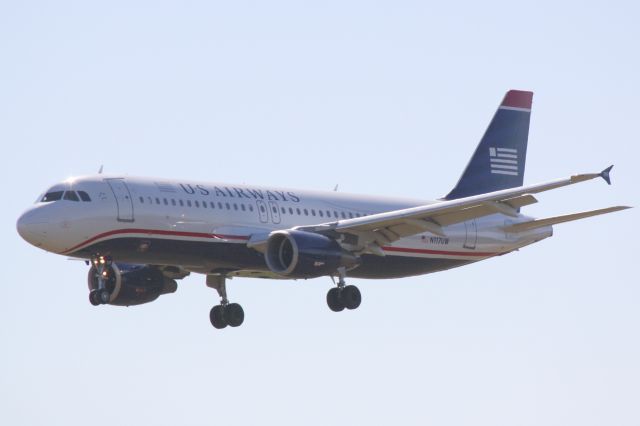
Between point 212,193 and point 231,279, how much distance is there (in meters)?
5.88

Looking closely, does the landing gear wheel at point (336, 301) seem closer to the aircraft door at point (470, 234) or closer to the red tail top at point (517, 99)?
the aircraft door at point (470, 234)

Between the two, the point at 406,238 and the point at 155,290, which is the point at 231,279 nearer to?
the point at 155,290

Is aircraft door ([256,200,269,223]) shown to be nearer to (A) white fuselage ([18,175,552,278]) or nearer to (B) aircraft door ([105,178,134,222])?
(A) white fuselage ([18,175,552,278])

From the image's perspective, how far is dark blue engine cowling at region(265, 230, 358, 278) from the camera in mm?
62188

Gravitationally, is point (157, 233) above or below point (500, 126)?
below

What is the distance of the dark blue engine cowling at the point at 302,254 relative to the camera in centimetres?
6219

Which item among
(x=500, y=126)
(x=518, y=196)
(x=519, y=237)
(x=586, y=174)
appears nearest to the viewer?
(x=586, y=174)

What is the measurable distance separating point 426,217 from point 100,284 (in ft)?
41.5

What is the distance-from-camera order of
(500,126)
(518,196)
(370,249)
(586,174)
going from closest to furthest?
(586,174) → (518,196) → (370,249) → (500,126)

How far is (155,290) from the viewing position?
2657 inches

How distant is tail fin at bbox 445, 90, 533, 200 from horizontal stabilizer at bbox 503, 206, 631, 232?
3523mm

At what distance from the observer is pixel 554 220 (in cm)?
6662

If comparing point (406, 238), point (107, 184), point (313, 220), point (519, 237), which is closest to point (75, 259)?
point (107, 184)

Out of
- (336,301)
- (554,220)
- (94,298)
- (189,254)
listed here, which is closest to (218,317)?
(336,301)
